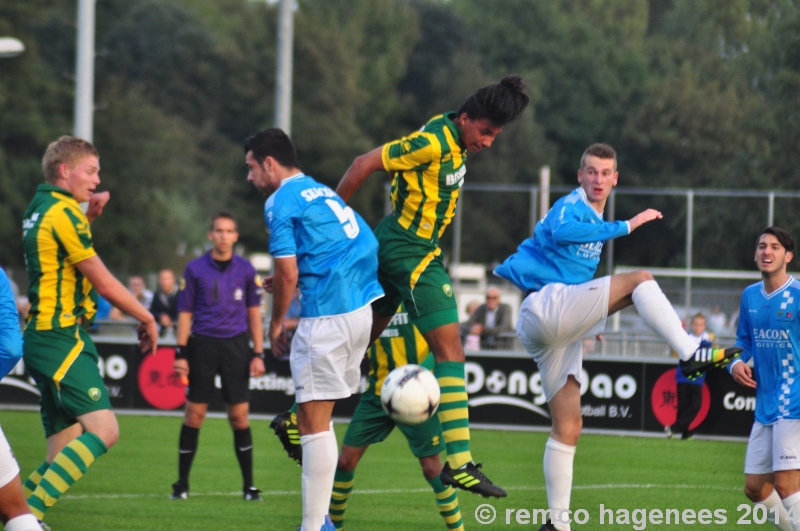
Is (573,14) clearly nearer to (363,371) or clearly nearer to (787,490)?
(363,371)

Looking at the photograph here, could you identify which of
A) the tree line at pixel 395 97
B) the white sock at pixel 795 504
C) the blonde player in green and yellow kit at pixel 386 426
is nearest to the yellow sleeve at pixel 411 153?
the blonde player in green and yellow kit at pixel 386 426

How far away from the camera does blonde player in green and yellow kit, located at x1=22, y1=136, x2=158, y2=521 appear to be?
6406mm

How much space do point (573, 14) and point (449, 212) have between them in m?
58.4

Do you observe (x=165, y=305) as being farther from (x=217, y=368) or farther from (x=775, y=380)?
(x=775, y=380)

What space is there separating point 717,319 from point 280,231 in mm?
18561

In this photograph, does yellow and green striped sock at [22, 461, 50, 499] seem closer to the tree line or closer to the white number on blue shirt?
the white number on blue shirt

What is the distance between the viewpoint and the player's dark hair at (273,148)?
250 inches

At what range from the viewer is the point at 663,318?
257 inches

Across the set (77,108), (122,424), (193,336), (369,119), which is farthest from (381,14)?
(193,336)

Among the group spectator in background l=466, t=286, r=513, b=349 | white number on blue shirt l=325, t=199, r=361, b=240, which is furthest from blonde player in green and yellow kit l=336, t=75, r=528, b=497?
spectator in background l=466, t=286, r=513, b=349

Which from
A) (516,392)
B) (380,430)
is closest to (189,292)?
(380,430)

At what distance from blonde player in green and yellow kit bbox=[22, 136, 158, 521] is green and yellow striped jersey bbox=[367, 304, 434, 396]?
151 cm

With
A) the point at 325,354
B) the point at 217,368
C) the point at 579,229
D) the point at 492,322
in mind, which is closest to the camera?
the point at 325,354

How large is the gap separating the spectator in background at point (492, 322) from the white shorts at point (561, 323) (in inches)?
381
